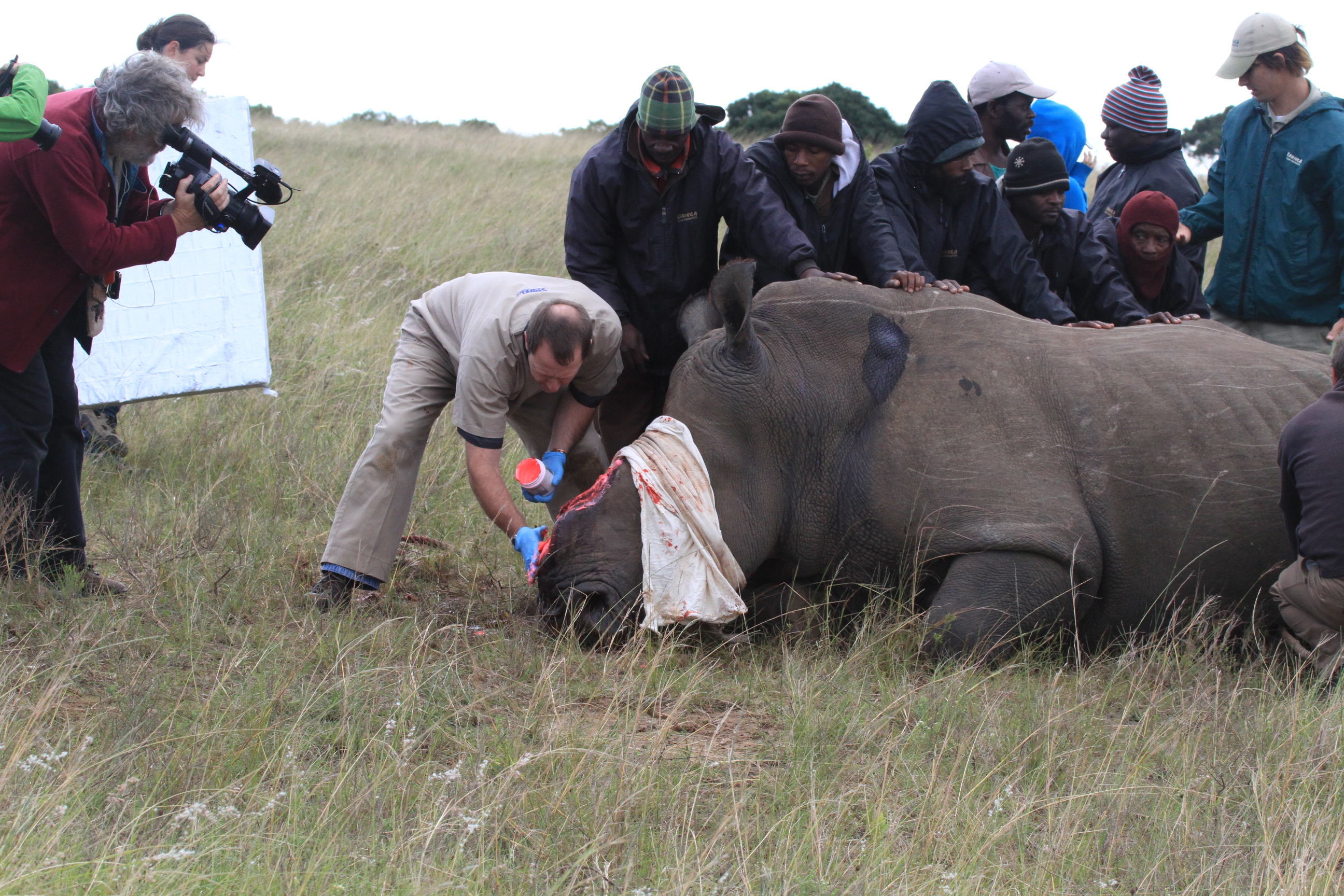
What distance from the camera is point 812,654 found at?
175 inches

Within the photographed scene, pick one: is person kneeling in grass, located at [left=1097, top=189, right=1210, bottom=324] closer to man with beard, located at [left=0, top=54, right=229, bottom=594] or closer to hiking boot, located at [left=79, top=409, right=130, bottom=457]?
man with beard, located at [left=0, top=54, right=229, bottom=594]

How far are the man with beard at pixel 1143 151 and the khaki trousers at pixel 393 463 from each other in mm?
4087

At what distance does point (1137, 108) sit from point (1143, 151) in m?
0.25

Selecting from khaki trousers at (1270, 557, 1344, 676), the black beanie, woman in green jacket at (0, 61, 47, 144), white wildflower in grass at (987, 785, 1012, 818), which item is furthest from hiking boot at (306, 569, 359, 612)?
the black beanie

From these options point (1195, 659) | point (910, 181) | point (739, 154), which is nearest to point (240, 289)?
point (739, 154)

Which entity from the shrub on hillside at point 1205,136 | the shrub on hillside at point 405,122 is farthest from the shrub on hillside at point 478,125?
the shrub on hillside at point 1205,136

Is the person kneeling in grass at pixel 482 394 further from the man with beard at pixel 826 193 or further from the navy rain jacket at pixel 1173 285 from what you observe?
the navy rain jacket at pixel 1173 285

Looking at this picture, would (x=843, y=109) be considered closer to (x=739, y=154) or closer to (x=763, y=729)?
(x=739, y=154)

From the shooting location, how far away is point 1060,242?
6.33 meters

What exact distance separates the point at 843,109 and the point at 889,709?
66.7ft

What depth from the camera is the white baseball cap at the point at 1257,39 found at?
5.85 metres

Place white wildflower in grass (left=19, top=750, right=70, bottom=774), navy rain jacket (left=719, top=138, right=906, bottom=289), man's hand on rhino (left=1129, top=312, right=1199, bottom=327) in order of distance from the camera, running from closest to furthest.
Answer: white wildflower in grass (left=19, top=750, right=70, bottom=774), navy rain jacket (left=719, top=138, right=906, bottom=289), man's hand on rhino (left=1129, top=312, right=1199, bottom=327)

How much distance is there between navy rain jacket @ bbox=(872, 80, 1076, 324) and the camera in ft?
19.2

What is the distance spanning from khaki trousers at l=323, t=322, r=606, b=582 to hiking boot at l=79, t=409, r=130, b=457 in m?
2.60
